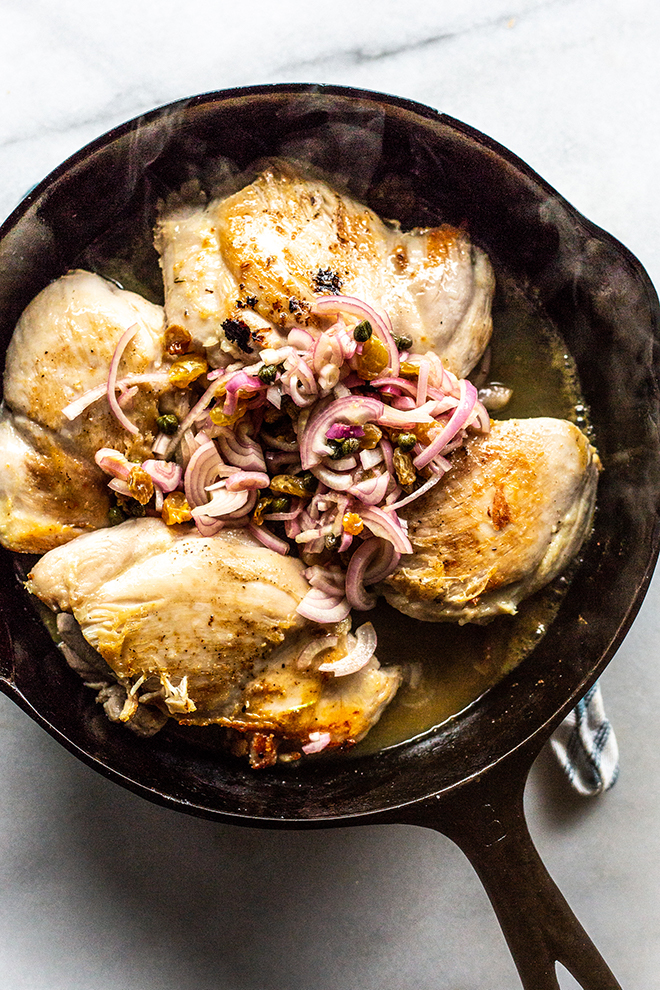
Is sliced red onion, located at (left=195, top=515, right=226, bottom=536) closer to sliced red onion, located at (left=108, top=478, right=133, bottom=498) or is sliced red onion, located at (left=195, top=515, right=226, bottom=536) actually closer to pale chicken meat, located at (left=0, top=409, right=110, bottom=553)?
sliced red onion, located at (left=108, top=478, right=133, bottom=498)

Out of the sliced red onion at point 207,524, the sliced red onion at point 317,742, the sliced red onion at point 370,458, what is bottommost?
the sliced red onion at point 317,742

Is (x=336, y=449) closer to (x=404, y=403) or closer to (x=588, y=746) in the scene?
(x=404, y=403)

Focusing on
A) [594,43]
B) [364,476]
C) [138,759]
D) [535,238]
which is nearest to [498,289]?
[535,238]

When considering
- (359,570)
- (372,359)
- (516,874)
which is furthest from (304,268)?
(516,874)

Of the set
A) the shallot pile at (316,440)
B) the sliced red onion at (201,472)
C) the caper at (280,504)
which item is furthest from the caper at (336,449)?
the sliced red onion at (201,472)

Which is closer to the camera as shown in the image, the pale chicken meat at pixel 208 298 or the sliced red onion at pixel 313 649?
the pale chicken meat at pixel 208 298

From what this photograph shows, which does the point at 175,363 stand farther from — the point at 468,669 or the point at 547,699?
the point at 547,699

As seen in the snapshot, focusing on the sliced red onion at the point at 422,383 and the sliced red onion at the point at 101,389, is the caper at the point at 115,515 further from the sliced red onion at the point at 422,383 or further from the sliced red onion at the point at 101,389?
the sliced red onion at the point at 422,383
